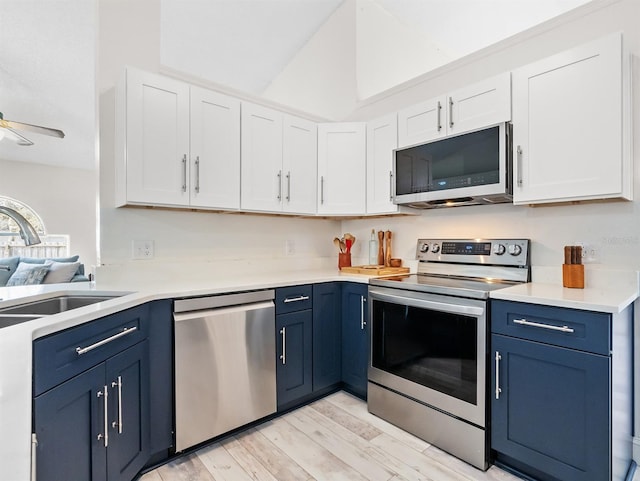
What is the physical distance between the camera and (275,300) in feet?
6.74

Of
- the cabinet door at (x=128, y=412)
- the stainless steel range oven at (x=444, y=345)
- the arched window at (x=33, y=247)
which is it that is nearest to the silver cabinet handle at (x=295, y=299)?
the stainless steel range oven at (x=444, y=345)

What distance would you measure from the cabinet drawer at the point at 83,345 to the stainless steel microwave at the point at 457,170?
1813mm

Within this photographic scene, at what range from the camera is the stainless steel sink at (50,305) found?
151cm

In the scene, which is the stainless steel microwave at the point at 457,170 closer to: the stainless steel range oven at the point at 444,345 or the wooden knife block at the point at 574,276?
the stainless steel range oven at the point at 444,345

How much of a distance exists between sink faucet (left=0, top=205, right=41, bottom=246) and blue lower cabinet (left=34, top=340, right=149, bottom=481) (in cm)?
59

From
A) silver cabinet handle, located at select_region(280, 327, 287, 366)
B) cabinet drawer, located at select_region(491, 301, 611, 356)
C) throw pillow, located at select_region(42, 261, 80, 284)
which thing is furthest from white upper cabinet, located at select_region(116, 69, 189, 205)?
throw pillow, located at select_region(42, 261, 80, 284)

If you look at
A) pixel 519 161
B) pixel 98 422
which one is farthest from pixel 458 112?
pixel 98 422

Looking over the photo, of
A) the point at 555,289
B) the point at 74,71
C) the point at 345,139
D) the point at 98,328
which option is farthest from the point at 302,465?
the point at 74,71

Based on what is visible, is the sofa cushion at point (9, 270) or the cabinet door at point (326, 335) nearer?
the cabinet door at point (326, 335)

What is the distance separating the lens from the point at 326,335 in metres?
2.34

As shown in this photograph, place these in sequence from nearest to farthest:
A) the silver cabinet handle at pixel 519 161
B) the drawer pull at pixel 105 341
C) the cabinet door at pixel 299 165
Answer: the drawer pull at pixel 105 341
the silver cabinet handle at pixel 519 161
the cabinet door at pixel 299 165

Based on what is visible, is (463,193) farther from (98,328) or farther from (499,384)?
(98,328)

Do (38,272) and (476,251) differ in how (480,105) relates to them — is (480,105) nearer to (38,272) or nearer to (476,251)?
(476,251)

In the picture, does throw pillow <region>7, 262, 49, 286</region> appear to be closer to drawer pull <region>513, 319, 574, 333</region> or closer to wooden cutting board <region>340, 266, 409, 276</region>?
wooden cutting board <region>340, 266, 409, 276</region>
